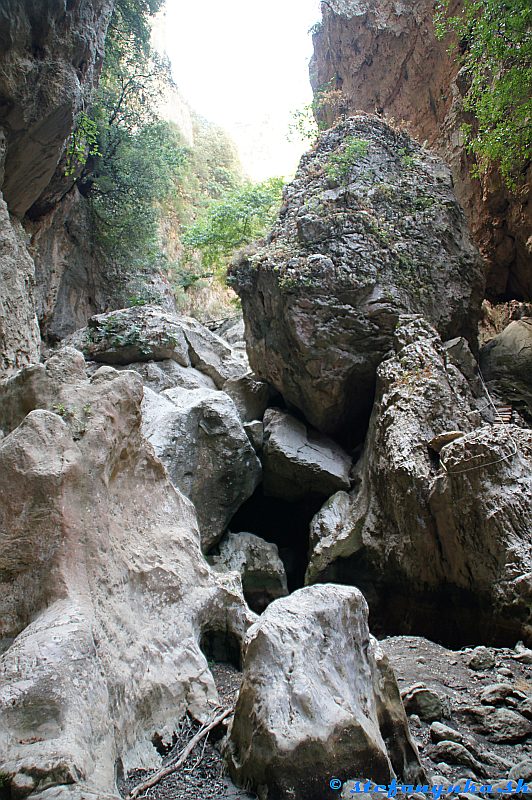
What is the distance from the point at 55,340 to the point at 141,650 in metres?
10.5

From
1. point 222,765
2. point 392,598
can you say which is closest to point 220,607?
point 222,765

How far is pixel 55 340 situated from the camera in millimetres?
13188

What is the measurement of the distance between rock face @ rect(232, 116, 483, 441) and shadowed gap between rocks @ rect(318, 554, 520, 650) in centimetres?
305

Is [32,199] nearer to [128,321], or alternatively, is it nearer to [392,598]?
[128,321]

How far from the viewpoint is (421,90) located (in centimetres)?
1487

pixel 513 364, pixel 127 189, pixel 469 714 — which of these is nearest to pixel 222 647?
pixel 469 714

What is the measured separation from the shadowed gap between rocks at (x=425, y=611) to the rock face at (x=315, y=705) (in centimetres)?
353

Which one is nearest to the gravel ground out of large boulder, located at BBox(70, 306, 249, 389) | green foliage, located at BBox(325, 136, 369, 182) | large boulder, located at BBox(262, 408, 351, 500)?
large boulder, located at BBox(262, 408, 351, 500)

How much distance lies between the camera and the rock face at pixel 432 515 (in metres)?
6.69

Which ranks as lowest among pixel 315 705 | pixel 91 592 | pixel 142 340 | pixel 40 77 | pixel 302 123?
pixel 315 705

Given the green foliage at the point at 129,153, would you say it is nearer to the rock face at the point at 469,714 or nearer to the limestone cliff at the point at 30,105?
the limestone cliff at the point at 30,105

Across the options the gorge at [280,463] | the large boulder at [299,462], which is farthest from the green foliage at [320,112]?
the large boulder at [299,462]

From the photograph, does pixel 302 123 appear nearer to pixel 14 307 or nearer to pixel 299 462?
pixel 299 462

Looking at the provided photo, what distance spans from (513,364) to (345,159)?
17.6 feet
